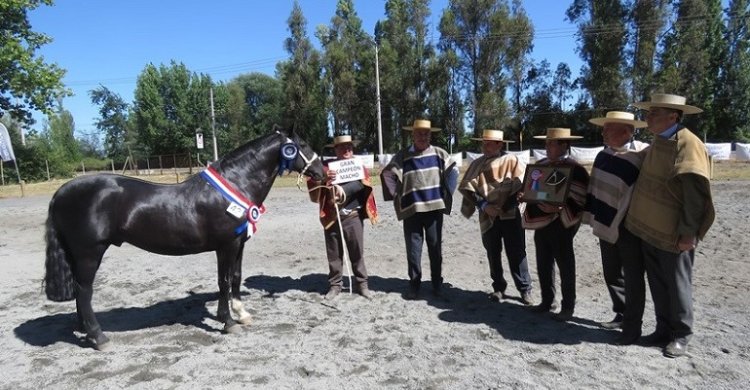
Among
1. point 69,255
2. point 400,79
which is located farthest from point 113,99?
point 69,255

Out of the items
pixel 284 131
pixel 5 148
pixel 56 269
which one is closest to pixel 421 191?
pixel 284 131

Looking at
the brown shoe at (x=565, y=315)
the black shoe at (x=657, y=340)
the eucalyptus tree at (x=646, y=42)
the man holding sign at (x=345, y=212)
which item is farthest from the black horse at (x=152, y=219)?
the eucalyptus tree at (x=646, y=42)

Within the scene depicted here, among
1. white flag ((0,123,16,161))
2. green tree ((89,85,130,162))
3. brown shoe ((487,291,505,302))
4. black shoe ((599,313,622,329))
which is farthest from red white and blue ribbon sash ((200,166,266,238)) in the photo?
green tree ((89,85,130,162))

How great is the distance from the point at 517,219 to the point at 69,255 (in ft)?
14.9

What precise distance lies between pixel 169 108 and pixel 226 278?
165 feet

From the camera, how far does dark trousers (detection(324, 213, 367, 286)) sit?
18.3 feet

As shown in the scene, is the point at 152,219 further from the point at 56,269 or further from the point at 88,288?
the point at 56,269

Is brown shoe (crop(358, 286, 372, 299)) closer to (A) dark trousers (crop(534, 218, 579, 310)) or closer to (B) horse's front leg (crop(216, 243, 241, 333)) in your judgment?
(B) horse's front leg (crop(216, 243, 241, 333))

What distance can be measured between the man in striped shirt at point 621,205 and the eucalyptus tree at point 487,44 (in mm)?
30961

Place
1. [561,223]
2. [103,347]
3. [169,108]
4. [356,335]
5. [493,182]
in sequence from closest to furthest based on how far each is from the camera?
[103,347], [356,335], [561,223], [493,182], [169,108]

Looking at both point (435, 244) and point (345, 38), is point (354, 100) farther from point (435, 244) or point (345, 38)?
point (435, 244)

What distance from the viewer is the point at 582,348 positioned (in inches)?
153

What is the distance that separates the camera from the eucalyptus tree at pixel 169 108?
47562 mm

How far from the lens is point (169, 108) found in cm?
4894
